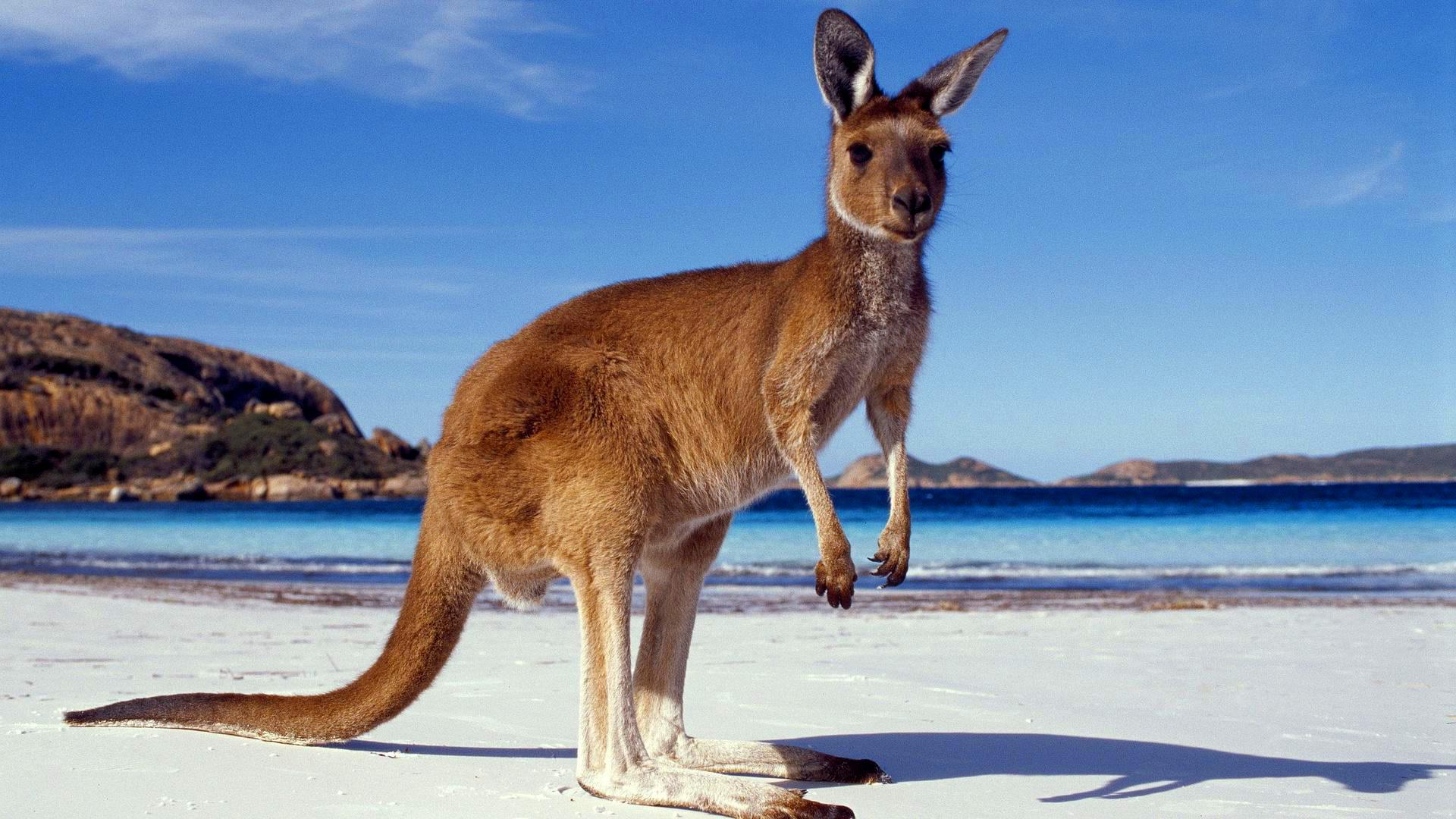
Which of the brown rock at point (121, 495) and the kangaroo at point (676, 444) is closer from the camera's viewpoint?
the kangaroo at point (676, 444)

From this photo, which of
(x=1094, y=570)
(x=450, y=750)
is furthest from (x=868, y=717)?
(x=1094, y=570)

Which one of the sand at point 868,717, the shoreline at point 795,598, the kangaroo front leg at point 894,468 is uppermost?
the kangaroo front leg at point 894,468

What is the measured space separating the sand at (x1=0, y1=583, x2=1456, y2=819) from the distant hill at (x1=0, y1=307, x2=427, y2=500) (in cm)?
5594

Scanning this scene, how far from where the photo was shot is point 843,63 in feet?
10.6

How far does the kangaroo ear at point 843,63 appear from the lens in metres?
3.12

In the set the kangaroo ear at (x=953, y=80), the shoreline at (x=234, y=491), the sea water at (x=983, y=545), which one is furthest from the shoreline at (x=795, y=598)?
the shoreline at (x=234, y=491)

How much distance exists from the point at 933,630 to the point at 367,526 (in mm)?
27788

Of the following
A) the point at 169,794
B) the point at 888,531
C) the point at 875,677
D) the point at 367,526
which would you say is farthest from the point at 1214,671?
the point at 367,526

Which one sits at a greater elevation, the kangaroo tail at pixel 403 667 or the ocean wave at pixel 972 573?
the kangaroo tail at pixel 403 667

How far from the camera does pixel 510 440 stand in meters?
3.29

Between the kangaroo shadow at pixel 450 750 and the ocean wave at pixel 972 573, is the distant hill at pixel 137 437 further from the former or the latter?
the kangaroo shadow at pixel 450 750

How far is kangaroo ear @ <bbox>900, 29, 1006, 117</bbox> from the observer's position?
10.5 feet

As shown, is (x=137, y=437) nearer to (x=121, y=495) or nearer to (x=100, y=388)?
(x=100, y=388)

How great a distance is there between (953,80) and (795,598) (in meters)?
9.77
